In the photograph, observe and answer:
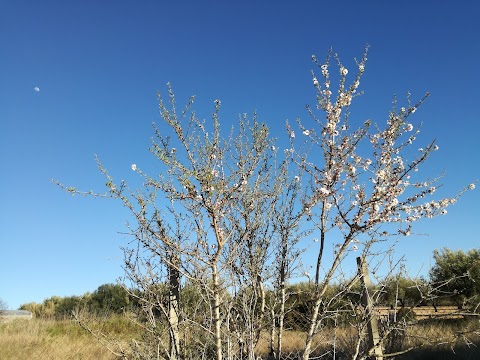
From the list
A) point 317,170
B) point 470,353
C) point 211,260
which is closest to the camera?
point 211,260

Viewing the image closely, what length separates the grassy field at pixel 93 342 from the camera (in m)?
7.61

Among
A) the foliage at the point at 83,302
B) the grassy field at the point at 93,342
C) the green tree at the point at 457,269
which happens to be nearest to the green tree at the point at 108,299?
the foliage at the point at 83,302

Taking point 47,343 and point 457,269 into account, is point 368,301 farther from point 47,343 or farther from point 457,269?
point 457,269

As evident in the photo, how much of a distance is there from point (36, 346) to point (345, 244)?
8.52m

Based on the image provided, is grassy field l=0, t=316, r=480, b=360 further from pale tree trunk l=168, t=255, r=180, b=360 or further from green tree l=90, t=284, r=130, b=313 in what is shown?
green tree l=90, t=284, r=130, b=313

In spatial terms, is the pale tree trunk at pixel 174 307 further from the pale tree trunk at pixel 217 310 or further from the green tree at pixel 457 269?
the green tree at pixel 457 269

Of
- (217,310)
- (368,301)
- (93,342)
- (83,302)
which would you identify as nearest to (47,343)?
(93,342)

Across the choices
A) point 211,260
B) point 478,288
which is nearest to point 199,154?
point 211,260

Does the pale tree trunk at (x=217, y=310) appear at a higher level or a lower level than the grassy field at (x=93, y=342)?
higher

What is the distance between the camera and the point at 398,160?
4.97m

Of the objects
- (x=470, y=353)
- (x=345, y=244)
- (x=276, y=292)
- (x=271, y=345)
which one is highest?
(x=345, y=244)

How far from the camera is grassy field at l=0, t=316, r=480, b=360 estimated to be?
7.61 m

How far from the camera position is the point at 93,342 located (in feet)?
35.9

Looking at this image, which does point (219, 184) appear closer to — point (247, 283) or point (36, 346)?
point (247, 283)
